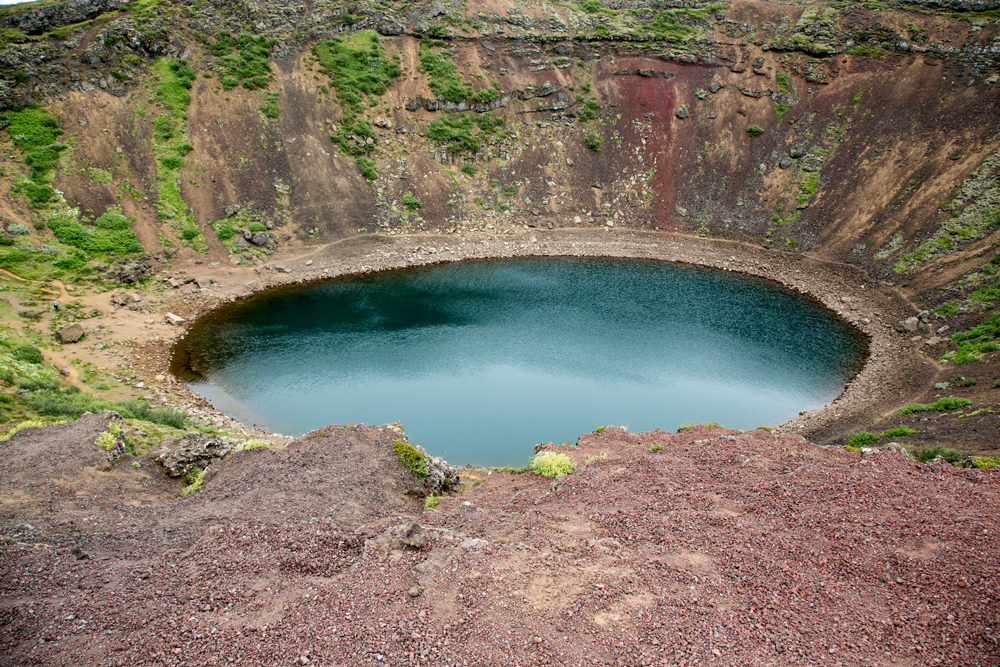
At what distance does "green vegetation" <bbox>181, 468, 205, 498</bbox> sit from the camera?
63.3 feet

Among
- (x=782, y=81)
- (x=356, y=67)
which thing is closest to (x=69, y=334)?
(x=356, y=67)

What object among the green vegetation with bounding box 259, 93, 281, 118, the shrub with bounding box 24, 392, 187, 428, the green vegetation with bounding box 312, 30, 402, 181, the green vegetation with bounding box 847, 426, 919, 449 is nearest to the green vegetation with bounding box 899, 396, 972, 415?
the green vegetation with bounding box 847, 426, 919, 449

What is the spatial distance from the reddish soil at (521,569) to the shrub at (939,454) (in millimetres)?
1596

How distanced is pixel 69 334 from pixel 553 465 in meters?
33.8

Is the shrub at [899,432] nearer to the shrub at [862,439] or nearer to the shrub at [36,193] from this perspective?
the shrub at [862,439]

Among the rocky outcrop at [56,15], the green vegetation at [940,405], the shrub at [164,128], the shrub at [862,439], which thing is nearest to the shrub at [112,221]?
the shrub at [164,128]

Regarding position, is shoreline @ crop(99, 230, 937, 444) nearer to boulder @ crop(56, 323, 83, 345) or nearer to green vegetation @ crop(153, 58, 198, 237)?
boulder @ crop(56, 323, 83, 345)

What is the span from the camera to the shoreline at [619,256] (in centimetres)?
3222

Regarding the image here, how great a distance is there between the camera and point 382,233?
181ft

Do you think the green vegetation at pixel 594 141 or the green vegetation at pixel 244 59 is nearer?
the green vegetation at pixel 244 59

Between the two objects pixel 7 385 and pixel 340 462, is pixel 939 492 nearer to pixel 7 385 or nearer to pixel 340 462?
pixel 340 462

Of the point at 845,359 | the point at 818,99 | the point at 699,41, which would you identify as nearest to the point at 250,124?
the point at 699,41

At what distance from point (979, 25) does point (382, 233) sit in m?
65.1

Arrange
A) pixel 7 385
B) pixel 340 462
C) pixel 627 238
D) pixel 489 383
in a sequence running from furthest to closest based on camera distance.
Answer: pixel 627 238 → pixel 489 383 → pixel 7 385 → pixel 340 462
